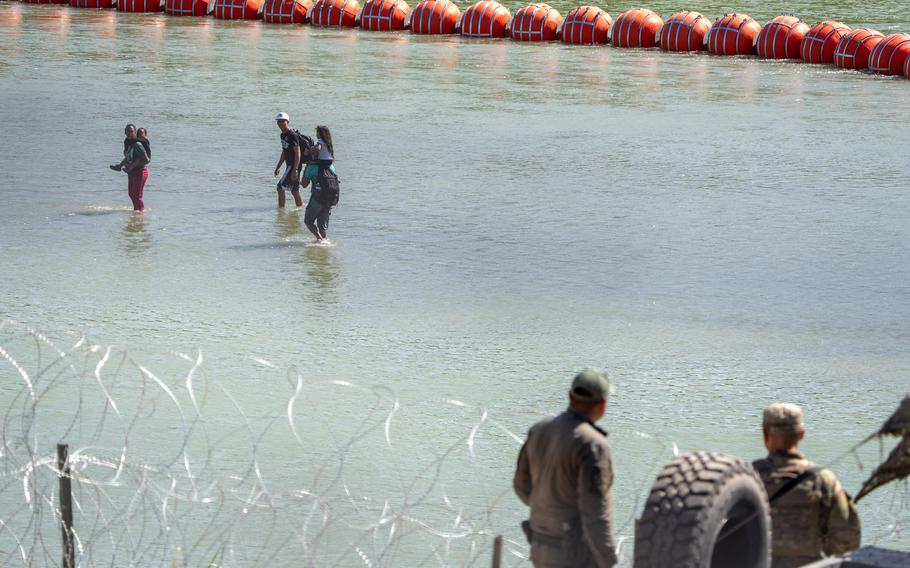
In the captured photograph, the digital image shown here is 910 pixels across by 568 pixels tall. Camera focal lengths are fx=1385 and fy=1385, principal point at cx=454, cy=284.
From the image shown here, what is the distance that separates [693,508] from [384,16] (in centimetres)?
3899

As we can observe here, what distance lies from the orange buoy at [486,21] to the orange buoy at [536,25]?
55 cm

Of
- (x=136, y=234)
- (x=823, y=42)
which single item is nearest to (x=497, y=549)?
(x=136, y=234)

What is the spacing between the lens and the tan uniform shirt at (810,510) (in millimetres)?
5578

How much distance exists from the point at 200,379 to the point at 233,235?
604 centimetres

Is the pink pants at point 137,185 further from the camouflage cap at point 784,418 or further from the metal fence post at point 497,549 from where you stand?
the metal fence post at point 497,549

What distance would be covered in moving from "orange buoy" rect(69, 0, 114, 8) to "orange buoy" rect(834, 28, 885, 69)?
25.0m

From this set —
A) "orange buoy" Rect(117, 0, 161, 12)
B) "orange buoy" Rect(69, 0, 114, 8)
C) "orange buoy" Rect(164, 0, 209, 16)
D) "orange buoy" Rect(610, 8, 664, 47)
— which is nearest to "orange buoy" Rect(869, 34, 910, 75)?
"orange buoy" Rect(610, 8, 664, 47)

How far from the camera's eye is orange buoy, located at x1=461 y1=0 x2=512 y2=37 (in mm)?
41844

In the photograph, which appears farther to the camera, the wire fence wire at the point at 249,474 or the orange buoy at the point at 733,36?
the orange buoy at the point at 733,36

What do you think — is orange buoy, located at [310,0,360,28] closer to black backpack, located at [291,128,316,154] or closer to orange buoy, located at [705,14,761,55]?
orange buoy, located at [705,14,761,55]

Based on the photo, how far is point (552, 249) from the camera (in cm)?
1645

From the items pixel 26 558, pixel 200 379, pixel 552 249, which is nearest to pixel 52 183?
pixel 552 249

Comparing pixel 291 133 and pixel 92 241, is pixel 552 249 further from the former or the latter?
pixel 92 241

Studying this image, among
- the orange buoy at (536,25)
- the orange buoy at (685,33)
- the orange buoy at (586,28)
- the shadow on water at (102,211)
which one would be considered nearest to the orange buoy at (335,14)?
the orange buoy at (536,25)
